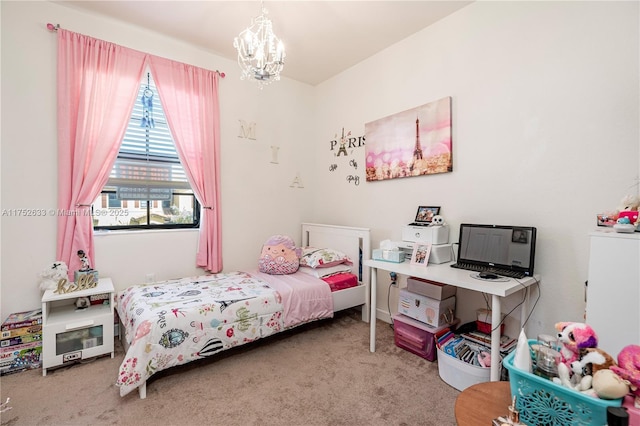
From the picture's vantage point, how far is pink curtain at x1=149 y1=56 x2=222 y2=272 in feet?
9.38

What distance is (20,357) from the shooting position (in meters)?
2.05

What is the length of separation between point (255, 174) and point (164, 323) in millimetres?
2004

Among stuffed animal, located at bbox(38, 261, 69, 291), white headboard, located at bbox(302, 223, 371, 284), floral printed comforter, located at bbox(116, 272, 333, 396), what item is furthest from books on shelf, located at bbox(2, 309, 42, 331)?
white headboard, located at bbox(302, 223, 371, 284)

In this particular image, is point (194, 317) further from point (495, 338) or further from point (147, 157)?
point (495, 338)

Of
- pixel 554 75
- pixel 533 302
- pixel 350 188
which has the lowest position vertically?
pixel 533 302

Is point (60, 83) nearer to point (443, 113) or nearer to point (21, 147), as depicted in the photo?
point (21, 147)

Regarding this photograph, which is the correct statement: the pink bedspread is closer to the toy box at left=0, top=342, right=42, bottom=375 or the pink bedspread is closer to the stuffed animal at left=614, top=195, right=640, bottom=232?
the toy box at left=0, top=342, right=42, bottom=375

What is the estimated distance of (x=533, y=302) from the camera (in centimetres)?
201

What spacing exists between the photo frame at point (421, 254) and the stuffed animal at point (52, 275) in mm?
2768

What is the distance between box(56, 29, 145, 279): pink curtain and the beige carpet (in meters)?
0.95

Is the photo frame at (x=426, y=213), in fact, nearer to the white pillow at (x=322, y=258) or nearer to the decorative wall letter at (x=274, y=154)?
the white pillow at (x=322, y=258)

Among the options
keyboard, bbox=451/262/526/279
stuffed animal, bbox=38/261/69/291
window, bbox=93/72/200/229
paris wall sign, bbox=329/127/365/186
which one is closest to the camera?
keyboard, bbox=451/262/526/279

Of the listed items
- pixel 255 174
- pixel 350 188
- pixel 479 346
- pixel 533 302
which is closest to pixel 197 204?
pixel 255 174

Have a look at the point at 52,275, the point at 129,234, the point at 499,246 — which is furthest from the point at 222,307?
the point at 499,246
